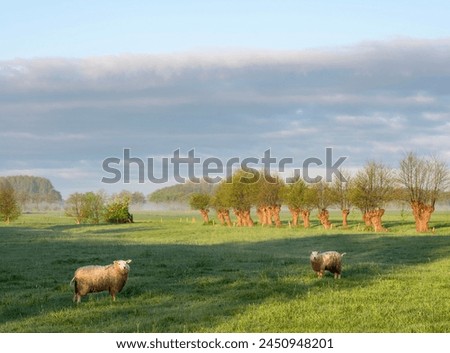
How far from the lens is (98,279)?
21344 mm

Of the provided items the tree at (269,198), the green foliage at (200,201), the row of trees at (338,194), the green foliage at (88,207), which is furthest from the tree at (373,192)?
the green foliage at (88,207)

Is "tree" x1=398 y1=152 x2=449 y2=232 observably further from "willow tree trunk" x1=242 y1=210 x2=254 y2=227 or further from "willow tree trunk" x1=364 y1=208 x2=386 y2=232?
"willow tree trunk" x1=242 y1=210 x2=254 y2=227

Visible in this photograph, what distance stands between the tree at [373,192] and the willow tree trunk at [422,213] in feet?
15.6

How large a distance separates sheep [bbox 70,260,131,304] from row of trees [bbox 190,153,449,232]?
74.0 m

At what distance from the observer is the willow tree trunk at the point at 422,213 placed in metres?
90.4

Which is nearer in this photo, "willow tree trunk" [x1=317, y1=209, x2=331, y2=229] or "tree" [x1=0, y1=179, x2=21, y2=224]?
"willow tree trunk" [x1=317, y1=209, x2=331, y2=229]

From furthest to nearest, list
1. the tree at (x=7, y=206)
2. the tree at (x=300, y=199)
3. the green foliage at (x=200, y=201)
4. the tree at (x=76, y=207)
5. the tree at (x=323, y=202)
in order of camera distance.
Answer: the tree at (x=76, y=207), the green foliage at (x=200, y=201), the tree at (x=7, y=206), the tree at (x=300, y=199), the tree at (x=323, y=202)

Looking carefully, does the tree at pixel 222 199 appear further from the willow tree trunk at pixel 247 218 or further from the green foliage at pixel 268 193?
the green foliage at pixel 268 193

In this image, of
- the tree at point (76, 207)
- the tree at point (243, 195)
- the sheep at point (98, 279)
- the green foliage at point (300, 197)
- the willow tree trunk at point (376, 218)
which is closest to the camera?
the sheep at point (98, 279)

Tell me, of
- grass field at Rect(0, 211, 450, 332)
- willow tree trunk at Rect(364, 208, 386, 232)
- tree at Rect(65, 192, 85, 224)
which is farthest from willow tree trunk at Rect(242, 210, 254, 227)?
grass field at Rect(0, 211, 450, 332)

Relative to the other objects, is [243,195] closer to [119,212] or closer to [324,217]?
[324,217]

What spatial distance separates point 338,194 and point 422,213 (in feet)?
67.2

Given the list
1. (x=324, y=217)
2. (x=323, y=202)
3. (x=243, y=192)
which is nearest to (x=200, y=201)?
(x=243, y=192)

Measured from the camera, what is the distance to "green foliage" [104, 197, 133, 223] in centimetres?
12388
